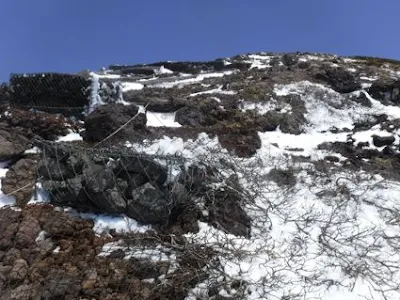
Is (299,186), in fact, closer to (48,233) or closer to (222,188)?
(222,188)

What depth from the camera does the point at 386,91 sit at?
13.0 m

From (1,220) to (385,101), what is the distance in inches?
383

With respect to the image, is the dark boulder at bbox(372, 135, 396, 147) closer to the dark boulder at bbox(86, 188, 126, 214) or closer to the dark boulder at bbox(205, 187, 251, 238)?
the dark boulder at bbox(205, 187, 251, 238)

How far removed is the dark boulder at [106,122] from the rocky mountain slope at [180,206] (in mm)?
24

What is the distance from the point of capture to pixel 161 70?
855 inches

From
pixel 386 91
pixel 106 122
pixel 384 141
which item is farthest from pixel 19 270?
pixel 386 91

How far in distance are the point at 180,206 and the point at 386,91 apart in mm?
8583

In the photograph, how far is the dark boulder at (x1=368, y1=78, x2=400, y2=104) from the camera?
12562mm

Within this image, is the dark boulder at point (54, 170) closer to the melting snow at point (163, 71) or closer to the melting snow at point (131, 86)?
the melting snow at point (131, 86)

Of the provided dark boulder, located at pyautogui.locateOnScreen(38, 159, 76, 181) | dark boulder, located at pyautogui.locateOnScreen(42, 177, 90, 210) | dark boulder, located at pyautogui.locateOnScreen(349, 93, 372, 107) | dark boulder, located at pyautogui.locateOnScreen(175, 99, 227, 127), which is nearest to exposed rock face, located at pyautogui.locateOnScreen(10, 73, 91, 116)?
dark boulder, located at pyautogui.locateOnScreen(175, 99, 227, 127)

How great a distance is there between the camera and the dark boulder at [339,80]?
13.6 metres

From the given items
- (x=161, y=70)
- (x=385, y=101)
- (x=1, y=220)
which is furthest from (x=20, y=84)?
(x=161, y=70)

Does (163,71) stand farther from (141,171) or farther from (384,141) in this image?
(141,171)

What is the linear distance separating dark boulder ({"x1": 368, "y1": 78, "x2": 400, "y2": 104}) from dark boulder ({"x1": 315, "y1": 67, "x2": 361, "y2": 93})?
1.81 feet
